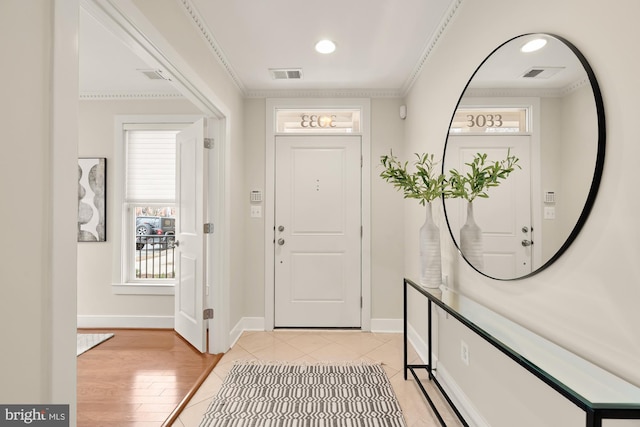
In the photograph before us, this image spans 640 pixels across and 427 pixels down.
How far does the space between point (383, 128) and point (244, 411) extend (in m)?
2.77

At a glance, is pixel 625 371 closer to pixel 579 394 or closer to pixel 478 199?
pixel 579 394

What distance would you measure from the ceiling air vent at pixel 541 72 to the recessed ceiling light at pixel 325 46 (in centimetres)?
150

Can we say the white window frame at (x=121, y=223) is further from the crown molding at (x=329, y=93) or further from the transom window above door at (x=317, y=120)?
the transom window above door at (x=317, y=120)

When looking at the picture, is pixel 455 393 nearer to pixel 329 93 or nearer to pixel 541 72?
A: pixel 541 72

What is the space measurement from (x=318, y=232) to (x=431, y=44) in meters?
1.96

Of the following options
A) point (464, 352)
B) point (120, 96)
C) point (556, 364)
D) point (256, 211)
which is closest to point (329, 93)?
point (256, 211)

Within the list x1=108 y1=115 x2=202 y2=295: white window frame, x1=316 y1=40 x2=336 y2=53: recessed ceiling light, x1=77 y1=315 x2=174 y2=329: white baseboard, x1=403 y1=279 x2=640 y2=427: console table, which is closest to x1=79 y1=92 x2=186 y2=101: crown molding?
x1=108 y1=115 x2=202 y2=295: white window frame

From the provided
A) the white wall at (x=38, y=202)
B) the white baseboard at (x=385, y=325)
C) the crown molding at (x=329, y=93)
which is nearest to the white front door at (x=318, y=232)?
the white baseboard at (x=385, y=325)

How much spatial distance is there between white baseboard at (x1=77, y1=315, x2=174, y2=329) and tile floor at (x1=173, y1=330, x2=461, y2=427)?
3.16 ft

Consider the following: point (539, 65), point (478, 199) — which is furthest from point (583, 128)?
point (478, 199)

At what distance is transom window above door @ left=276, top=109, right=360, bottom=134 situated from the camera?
3.38 meters

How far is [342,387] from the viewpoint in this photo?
85.8 inches

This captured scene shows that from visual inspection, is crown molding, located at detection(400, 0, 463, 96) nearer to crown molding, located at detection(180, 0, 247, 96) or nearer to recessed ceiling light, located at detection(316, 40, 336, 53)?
recessed ceiling light, located at detection(316, 40, 336, 53)

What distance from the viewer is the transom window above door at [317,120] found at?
11.1ft
